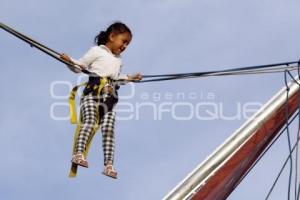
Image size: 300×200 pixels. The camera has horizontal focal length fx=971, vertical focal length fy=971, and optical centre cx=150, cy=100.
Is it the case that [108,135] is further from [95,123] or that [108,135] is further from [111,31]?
[111,31]

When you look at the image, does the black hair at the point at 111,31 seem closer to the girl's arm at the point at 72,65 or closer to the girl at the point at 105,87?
the girl at the point at 105,87

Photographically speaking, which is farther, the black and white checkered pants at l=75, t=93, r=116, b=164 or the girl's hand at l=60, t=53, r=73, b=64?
the black and white checkered pants at l=75, t=93, r=116, b=164

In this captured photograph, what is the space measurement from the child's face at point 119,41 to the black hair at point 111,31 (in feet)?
0.15

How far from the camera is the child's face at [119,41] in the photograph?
431 inches

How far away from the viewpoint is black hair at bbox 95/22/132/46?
35.9ft

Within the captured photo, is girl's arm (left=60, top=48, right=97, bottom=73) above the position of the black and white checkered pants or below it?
above

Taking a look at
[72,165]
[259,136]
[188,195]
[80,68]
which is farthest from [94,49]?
[188,195]

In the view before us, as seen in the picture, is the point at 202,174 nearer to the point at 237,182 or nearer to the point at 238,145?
the point at 238,145

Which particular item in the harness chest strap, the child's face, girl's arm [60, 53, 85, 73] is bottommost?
the harness chest strap

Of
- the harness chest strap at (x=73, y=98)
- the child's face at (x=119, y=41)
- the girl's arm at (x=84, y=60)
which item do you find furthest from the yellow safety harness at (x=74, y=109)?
the child's face at (x=119, y=41)

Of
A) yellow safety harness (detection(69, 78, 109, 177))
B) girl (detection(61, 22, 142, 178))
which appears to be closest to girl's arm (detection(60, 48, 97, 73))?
girl (detection(61, 22, 142, 178))

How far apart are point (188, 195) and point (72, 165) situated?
199 centimetres

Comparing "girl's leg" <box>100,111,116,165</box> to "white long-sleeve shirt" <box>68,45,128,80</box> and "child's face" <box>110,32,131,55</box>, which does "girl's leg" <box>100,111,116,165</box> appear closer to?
"white long-sleeve shirt" <box>68,45,128,80</box>

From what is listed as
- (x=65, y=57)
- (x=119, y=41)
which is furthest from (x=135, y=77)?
(x=65, y=57)
